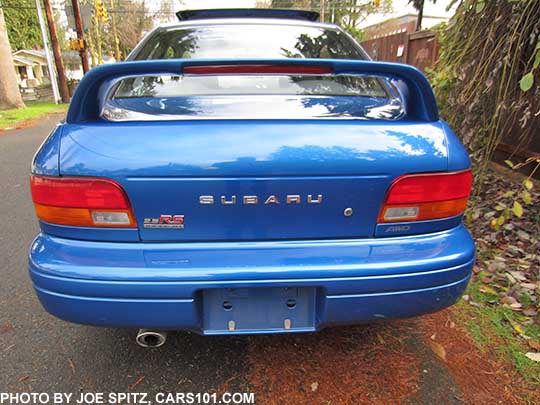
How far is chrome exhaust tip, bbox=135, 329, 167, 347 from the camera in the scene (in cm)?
145

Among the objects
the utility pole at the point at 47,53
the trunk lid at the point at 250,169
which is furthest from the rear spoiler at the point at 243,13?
the utility pole at the point at 47,53

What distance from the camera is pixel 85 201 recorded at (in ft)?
4.25

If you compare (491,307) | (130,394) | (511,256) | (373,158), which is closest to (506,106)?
(511,256)

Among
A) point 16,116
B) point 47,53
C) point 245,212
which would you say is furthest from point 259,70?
point 47,53

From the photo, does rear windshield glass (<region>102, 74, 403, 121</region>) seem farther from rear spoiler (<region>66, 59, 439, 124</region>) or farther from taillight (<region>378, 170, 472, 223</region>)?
taillight (<region>378, 170, 472, 223</region>)

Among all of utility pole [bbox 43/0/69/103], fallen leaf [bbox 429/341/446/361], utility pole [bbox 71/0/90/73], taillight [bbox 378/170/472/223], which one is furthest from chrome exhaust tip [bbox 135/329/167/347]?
utility pole [bbox 43/0/69/103]

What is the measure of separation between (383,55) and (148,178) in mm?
11480

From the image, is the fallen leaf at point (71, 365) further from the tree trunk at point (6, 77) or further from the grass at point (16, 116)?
the tree trunk at point (6, 77)

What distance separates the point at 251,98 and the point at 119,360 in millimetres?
1337

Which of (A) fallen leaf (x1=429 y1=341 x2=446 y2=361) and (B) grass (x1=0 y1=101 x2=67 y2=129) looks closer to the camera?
(A) fallen leaf (x1=429 y1=341 x2=446 y2=361)

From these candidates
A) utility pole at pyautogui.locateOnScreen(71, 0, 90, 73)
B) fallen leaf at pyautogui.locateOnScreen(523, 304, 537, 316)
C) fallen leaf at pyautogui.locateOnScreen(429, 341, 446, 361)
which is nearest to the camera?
fallen leaf at pyautogui.locateOnScreen(429, 341, 446, 361)

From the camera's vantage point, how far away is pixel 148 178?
4.11 feet

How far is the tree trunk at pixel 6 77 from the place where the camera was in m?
11.0

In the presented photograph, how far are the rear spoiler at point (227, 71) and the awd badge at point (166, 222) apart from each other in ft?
1.53
